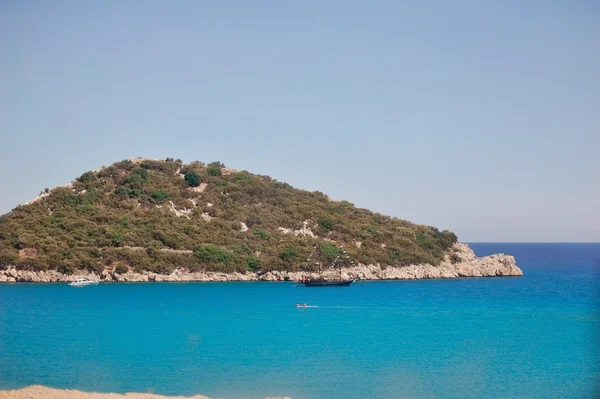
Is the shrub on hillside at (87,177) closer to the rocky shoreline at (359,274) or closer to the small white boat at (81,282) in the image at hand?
the rocky shoreline at (359,274)

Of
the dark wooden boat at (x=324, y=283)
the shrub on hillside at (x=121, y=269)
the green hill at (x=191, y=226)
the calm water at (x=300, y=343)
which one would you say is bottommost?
the calm water at (x=300, y=343)

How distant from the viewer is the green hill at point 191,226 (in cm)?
5988

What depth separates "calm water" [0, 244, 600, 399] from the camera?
2072 cm

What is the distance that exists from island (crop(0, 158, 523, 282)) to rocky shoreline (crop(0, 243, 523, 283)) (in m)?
0.11

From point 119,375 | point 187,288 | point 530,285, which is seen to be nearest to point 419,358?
point 119,375

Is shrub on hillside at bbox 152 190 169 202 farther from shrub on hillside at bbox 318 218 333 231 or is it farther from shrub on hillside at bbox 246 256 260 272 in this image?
shrub on hillside at bbox 318 218 333 231

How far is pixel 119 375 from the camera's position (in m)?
21.4

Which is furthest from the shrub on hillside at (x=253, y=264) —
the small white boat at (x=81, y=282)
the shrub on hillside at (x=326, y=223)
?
the small white boat at (x=81, y=282)

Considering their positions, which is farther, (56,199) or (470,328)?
(56,199)

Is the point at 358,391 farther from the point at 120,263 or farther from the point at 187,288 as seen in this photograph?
the point at 120,263

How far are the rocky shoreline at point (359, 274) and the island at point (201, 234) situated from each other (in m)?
0.11

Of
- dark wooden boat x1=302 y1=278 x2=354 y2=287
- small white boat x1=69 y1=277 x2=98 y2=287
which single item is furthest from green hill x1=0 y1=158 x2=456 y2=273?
dark wooden boat x1=302 y1=278 x2=354 y2=287

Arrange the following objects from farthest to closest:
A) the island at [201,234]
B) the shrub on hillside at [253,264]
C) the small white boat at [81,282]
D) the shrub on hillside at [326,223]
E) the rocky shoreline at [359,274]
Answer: the shrub on hillside at [326,223]
the shrub on hillside at [253,264]
the island at [201,234]
the rocky shoreline at [359,274]
the small white boat at [81,282]

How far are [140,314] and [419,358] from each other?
61.6ft
